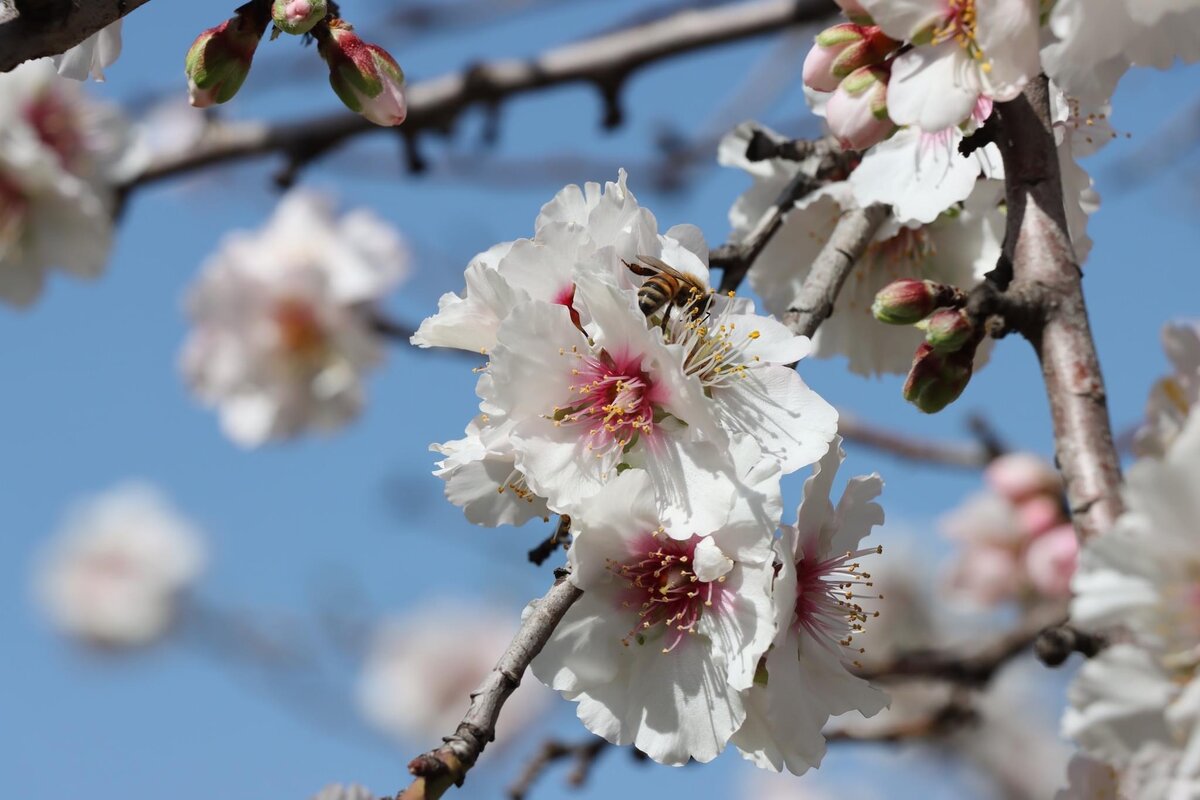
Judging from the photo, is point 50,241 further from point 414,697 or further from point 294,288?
point 414,697

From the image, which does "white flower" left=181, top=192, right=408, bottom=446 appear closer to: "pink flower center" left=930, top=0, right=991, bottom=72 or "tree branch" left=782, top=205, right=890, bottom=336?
"tree branch" left=782, top=205, right=890, bottom=336

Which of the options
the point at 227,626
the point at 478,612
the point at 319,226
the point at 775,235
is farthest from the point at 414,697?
the point at 775,235

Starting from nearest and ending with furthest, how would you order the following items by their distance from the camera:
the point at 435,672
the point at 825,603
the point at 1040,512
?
1. the point at 825,603
2. the point at 1040,512
3. the point at 435,672

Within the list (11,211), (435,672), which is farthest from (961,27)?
(435,672)

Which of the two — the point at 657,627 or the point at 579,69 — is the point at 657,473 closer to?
the point at 657,627

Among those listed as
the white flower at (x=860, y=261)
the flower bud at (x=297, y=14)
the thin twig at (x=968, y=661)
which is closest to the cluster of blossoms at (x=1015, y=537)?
the thin twig at (x=968, y=661)

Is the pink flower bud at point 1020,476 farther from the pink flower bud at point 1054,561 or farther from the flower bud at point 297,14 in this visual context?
the flower bud at point 297,14
